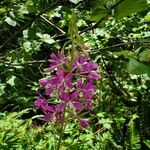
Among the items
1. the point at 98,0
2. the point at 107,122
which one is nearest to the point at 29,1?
the point at 98,0

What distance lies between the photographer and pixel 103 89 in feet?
15.6

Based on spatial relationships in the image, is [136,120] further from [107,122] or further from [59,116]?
[59,116]

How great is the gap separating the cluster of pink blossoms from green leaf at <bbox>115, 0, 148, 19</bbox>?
0.17 m

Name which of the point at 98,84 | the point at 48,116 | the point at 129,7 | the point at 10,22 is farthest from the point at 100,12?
the point at 98,84

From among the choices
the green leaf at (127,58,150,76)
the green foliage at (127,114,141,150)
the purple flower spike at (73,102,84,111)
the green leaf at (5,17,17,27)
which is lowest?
the green foliage at (127,114,141,150)

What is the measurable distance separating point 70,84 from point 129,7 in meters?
0.31

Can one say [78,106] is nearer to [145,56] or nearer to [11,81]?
[145,56]

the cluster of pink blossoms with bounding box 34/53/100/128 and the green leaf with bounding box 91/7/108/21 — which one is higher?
the green leaf with bounding box 91/7/108/21

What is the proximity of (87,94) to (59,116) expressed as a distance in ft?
0.45

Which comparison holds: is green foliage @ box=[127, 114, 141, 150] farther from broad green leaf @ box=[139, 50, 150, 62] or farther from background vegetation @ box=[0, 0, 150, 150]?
broad green leaf @ box=[139, 50, 150, 62]

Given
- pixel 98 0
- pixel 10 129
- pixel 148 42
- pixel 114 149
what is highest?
pixel 98 0

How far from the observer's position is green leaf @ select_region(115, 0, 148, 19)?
99 cm

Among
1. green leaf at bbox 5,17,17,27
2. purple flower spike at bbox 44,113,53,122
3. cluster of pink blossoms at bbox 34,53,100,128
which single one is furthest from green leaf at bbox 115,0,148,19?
green leaf at bbox 5,17,17,27

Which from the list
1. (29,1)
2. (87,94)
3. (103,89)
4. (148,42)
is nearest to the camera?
(148,42)
